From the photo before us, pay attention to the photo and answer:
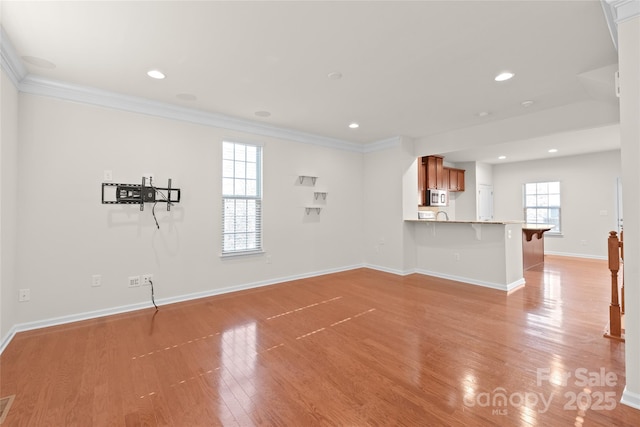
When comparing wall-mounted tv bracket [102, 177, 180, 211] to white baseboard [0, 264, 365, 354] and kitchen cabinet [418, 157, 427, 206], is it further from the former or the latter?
kitchen cabinet [418, 157, 427, 206]

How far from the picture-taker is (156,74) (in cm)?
294

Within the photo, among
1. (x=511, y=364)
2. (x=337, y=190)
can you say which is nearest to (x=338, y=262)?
(x=337, y=190)

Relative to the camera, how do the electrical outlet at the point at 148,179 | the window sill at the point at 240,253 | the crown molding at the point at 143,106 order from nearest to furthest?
the crown molding at the point at 143,106 < the electrical outlet at the point at 148,179 < the window sill at the point at 240,253

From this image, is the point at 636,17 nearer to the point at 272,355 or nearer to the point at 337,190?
the point at 272,355

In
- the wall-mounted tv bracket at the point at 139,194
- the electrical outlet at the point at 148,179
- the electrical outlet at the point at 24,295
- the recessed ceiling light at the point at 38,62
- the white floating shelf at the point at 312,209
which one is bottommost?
the electrical outlet at the point at 24,295

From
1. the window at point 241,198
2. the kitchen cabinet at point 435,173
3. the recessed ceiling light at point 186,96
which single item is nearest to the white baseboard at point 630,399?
the window at point 241,198

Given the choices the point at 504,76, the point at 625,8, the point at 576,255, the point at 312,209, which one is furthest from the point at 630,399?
the point at 576,255

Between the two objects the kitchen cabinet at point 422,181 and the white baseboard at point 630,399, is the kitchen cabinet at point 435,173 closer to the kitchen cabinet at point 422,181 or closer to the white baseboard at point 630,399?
the kitchen cabinet at point 422,181

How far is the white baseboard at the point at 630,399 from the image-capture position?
5.82 ft

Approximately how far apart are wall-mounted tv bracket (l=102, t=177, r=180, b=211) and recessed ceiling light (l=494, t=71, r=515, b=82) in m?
4.06

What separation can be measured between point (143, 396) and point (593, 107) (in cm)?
559

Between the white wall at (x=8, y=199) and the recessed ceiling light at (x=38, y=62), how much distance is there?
0.78 feet

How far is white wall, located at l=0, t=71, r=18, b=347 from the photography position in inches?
100

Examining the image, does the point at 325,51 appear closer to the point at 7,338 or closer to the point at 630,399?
the point at 630,399
